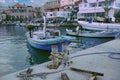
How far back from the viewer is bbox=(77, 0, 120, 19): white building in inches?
1797

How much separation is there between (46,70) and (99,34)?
67.4 ft

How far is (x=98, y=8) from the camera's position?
46906 millimetres

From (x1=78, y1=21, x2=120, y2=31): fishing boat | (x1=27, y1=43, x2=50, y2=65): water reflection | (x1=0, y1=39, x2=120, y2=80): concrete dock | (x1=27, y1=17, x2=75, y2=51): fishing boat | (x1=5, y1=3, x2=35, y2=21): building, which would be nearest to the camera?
(x1=0, y1=39, x2=120, y2=80): concrete dock

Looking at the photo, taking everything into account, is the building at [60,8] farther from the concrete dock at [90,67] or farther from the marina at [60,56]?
the concrete dock at [90,67]

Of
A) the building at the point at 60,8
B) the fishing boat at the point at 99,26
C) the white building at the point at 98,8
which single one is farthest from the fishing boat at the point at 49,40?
the building at the point at 60,8

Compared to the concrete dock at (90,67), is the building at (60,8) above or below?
above

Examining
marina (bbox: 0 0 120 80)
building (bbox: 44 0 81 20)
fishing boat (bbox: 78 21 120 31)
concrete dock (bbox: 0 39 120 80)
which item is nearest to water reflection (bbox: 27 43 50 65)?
marina (bbox: 0 0 120 80)

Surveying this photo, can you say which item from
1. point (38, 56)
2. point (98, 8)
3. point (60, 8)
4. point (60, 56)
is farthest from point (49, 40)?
point (60, 8)

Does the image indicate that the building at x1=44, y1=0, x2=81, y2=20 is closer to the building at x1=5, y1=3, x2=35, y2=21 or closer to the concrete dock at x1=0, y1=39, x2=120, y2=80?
the building at x1=5, y1=3, x2=35, y2=21

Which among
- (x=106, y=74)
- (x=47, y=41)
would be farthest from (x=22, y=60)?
(x=106, y=74)

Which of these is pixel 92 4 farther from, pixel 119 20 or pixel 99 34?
pixel 99 34

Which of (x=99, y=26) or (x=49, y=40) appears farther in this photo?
(x=99, y=26)

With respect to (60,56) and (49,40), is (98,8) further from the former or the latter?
(60,56)

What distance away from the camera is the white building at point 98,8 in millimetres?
45656
